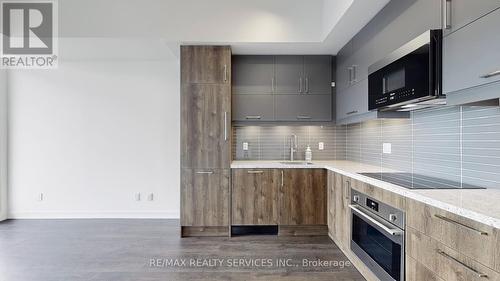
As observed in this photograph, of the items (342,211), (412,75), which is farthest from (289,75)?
(412,75)

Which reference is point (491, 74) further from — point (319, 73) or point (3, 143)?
point (3, 143)

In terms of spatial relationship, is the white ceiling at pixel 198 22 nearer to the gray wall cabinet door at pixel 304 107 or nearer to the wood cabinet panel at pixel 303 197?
the gray wall cabinet door at pixel 304 107

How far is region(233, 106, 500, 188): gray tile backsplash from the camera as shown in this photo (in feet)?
6.21

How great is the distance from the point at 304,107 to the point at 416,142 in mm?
1562

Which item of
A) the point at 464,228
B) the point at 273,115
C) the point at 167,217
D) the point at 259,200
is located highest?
the point at 273,115

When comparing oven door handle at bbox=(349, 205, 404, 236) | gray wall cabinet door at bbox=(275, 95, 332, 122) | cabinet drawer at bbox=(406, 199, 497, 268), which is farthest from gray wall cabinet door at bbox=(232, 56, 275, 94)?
cabinet drawer at bbox=(406, 199, 497, 268)

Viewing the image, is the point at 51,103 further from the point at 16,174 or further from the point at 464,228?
the point at 464,228

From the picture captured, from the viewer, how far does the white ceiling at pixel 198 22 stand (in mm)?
3387

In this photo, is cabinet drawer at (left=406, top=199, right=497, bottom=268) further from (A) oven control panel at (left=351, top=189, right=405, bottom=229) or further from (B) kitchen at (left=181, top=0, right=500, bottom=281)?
(A) oven control panel at (left=351, top=189, right=405, bottom=229)

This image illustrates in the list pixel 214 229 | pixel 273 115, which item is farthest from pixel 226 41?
pixel 214 229

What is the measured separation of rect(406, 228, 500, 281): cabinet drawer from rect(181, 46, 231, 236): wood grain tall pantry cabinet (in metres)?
2.24

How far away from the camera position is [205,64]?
360 centimetres

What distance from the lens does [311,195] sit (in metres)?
3.61

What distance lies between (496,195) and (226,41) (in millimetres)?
2823
